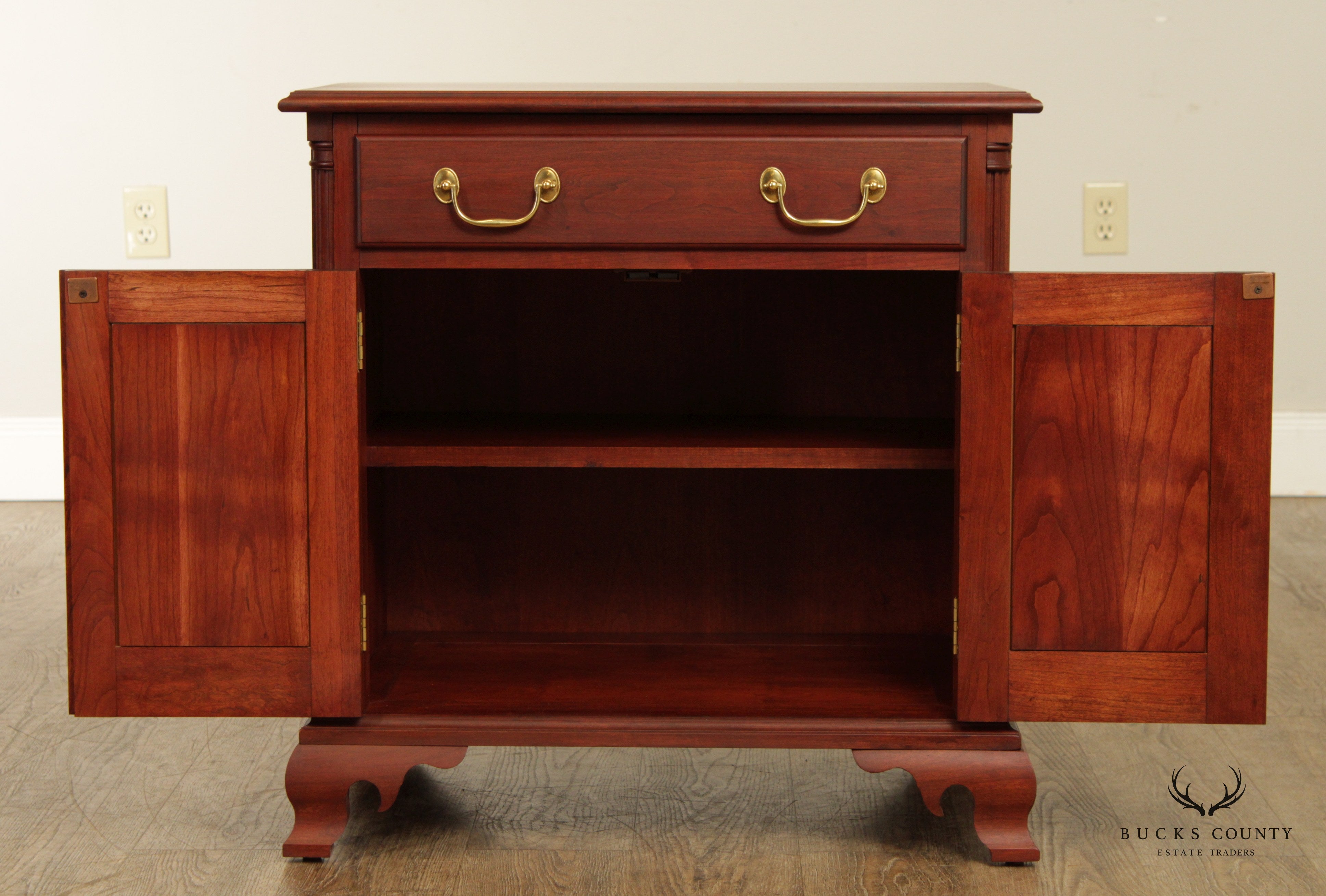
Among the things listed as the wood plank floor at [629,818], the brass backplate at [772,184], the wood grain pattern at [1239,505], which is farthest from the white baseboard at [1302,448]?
the brass backplate at [772,184]

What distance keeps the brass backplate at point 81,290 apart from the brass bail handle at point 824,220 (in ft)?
1.74

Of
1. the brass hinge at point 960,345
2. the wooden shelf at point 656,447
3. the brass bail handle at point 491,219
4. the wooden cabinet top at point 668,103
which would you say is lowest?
the wooden shelf at point 656,447

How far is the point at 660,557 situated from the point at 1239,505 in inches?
22.1

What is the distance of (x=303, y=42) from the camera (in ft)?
7.18

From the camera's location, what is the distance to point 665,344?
1.29 meters

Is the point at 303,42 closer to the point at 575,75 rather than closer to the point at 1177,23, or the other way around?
the point at 575,75

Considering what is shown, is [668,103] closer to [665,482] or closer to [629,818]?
[665,482]

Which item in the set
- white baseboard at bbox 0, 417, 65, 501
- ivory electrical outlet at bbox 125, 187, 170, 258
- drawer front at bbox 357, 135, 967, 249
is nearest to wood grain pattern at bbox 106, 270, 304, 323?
drawer front at bbox 357, 135, 967, 249

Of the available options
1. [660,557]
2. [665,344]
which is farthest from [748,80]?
[660,557]

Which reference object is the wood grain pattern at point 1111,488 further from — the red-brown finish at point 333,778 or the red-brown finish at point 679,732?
the red-brown finish at point 333,778

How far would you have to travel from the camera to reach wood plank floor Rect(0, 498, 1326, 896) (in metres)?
0.98

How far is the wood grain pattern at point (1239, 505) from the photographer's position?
960 mm

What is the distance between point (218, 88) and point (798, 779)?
1.68 metres

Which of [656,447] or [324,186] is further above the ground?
[324,186]
